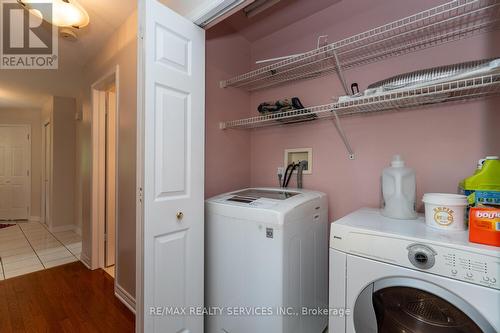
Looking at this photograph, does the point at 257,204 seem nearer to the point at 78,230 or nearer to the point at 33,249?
the point at 33,249

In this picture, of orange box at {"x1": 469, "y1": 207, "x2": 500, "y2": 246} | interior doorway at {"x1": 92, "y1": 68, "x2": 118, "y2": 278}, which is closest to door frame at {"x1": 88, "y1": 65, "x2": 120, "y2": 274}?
interior doorway at {"x1": 92, "y1": 68, "x2": 118, "y2": 278}

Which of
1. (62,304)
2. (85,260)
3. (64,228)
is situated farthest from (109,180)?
(64,228)

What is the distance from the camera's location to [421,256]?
32.7 inches

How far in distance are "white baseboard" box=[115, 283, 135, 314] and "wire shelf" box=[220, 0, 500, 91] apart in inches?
74.8

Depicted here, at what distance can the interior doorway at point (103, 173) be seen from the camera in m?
2.52

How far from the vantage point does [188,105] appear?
4.31 feet

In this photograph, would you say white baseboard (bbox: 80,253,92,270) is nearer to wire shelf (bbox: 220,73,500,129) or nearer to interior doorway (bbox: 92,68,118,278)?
interior doorway (bbox: 92,68,118,278)

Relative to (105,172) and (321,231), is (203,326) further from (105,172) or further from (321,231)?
(105,172)

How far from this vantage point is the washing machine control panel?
2.36ft

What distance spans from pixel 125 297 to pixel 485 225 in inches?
93.2

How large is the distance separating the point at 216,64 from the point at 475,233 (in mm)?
1813

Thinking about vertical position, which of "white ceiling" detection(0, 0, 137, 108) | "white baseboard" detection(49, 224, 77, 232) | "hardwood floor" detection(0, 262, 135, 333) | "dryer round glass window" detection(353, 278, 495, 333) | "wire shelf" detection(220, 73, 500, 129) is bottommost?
"hardwood floor" detection(0, 262, 135, 333)

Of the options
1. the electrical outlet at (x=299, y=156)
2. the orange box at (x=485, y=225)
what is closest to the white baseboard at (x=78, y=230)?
the electrical outlet at (x=299, y=156)

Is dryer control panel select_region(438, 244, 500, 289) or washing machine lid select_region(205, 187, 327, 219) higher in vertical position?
washing machine lid select_region(205, 187, 327, 219)
